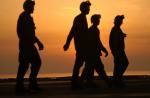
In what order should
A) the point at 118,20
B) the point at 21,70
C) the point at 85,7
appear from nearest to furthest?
the point at 21,70
the point at 85,7
the point at 118,20

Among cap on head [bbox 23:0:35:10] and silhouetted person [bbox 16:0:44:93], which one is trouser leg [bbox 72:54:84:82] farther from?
cap on head [bbox 23:0:35:10]

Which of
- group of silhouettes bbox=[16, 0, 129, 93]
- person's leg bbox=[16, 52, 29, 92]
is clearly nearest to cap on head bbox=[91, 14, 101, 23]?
group of silhouettes bbox=[16, 0, 129, 93]

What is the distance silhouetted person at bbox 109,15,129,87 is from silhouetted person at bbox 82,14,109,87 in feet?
2.58

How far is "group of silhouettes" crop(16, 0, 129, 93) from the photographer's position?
15209 mm

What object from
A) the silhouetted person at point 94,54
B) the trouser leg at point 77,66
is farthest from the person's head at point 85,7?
the trouser leg at point 77,66

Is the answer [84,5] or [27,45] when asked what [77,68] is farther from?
[84,5]

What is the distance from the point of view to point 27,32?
1523 centimetres

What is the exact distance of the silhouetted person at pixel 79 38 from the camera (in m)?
16.1

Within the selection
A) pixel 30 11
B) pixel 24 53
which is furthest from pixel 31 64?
pixel 30 11

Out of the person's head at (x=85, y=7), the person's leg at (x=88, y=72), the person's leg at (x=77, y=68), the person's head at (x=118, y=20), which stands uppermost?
the person's head at (x=85, y=7)

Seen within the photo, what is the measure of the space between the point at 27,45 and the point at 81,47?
1.67 meters

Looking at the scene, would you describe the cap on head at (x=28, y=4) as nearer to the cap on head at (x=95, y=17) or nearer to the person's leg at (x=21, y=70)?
the person's leg at (x=21, y=70)

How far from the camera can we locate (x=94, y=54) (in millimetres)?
17391

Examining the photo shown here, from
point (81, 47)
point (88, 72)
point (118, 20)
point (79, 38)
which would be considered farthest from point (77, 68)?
point (118, 20)
